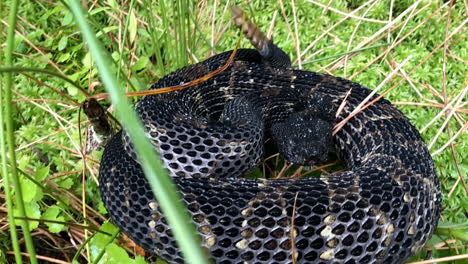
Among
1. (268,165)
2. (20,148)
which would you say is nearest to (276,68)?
(268,165)

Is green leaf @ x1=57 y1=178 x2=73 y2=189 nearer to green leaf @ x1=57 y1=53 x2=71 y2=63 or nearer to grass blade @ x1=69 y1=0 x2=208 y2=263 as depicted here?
green leaf @ x1=57 y1=53 x2=71 y2=63

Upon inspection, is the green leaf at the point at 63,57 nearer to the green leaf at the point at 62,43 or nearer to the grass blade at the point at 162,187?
the green leaf at the point at 62,43

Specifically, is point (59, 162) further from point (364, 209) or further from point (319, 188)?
point (364, 209)

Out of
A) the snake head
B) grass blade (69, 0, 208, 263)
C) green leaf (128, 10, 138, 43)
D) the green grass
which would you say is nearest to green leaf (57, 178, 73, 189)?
the green grass

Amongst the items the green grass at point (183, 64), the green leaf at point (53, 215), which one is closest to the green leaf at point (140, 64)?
the green grass at point (183, 64)

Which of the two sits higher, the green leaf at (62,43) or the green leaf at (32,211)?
the green leaf at (62,43)

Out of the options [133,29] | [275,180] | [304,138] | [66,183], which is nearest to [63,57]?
[133,29]

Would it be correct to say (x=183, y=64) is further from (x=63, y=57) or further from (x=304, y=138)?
(x=63, y=57)
